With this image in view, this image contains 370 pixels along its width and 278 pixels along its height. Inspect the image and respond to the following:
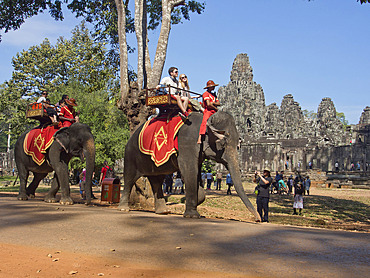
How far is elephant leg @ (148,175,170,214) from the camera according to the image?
A: 966cm

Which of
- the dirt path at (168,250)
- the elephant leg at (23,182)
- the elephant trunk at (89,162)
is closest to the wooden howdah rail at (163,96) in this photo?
the elephant trunk at (89,162)

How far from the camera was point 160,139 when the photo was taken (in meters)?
8.95

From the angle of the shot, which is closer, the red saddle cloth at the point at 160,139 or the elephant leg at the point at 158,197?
the red saddle cloth at the point at 160,139

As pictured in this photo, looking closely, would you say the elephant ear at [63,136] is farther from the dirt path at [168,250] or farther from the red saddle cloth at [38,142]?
the dirt path at [168,250]

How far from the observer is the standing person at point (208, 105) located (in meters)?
8.17

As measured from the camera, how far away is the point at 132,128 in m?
13.4

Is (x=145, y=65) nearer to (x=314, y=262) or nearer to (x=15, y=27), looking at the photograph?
(x=15, y=27)

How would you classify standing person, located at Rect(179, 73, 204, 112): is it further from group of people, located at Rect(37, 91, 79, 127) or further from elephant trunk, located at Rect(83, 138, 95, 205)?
group of people, located at Rect(37, 91, 79, 127)

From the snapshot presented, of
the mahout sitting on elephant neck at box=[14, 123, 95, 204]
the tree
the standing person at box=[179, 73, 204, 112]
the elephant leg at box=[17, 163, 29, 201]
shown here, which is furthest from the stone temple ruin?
the standing person at box=[179, 73, 204, 112]

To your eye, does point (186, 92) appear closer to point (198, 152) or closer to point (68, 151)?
point (198, 152)

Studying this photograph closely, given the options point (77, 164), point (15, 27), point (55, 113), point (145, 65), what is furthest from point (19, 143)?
A: point (77, 164)

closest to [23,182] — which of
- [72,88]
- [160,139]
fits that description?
[160,139]

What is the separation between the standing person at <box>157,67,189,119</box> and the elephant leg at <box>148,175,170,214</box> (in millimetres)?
2132

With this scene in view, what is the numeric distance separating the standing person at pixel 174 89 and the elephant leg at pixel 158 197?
213 centimetres
